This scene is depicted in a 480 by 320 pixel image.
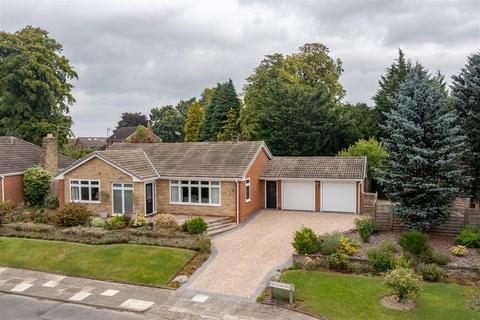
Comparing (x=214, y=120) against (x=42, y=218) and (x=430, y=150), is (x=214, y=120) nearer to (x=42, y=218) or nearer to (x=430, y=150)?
(x=42, y=218)

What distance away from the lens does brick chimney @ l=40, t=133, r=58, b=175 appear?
30891 mm

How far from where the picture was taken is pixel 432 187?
19250mm

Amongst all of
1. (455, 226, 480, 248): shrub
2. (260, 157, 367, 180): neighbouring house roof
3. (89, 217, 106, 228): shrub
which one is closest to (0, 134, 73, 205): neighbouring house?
(89, 217, 106, 228): shrub

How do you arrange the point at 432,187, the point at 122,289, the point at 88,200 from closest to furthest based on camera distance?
the point at 122,289 < the point at 432,187 < the point at 88,200

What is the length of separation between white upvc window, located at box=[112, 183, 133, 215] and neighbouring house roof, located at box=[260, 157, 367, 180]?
9135 mm

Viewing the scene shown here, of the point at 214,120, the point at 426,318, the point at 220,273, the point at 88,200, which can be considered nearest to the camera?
the point at 426,318

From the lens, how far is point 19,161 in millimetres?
30531

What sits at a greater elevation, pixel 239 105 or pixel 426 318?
pixel 239 105

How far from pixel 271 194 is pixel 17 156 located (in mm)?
19260

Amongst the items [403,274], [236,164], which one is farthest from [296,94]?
[403,274]

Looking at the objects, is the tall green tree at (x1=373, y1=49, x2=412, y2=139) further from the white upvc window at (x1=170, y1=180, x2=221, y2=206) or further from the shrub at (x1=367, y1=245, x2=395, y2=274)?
the shrub at (x1=367, y1=245, x2=395, y2=274)

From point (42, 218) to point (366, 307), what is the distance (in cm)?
1912

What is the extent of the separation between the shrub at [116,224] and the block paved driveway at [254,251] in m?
5.24

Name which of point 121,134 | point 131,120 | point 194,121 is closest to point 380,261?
point 194,121
